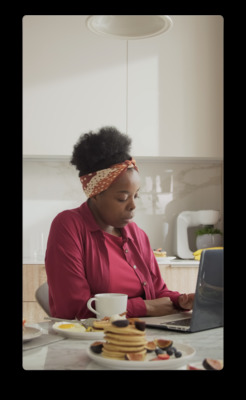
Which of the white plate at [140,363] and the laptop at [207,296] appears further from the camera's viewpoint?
the laptop at [207,296]

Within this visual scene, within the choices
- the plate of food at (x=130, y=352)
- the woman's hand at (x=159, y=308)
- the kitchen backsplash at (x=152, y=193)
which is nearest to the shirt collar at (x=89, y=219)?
the woman's hand at (x=159, y=308)

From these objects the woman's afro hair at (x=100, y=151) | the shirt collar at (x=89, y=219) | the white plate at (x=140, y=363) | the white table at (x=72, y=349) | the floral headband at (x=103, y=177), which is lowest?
the white table at (x=72, y=349)

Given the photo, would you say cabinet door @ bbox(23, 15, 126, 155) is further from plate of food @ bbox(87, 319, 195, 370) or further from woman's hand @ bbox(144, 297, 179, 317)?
plate of food @ bbox(87, 319, 195, 370)

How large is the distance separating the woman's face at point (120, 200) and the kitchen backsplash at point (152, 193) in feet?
3.96

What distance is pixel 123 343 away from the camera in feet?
1.89

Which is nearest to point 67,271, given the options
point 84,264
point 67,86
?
point 84,264

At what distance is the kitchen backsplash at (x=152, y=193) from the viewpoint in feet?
7.39

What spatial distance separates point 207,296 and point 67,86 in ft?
5.03

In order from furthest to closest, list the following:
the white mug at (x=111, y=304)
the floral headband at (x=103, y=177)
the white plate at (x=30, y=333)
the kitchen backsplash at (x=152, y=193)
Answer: the kitchen backsplash at (x=152, y=193) → the floral headband at (x=103, y=177) → the white mug at (x=111, y=304) → the white plate at (x=30, y=333)

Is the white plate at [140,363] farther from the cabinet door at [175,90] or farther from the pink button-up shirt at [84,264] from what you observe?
the cabinet door at [175,90]

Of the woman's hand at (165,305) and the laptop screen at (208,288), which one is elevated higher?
the laptop screen at (208,288)
